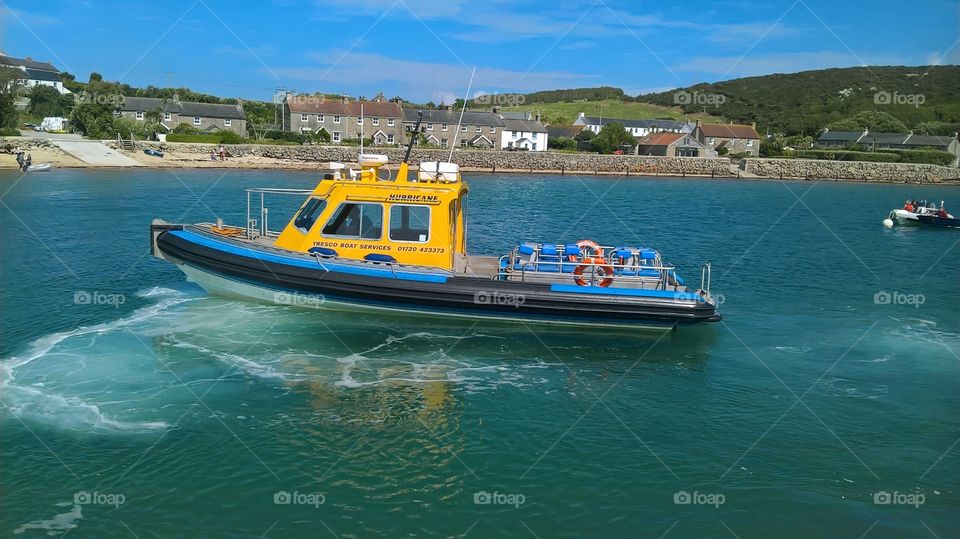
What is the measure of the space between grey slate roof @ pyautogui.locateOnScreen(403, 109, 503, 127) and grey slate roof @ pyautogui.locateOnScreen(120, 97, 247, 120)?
51.0 ft

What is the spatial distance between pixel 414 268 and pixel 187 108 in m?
60.6

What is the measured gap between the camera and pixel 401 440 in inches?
360

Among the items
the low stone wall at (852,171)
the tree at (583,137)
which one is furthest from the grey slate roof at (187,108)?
the low stone wall at (852,171)

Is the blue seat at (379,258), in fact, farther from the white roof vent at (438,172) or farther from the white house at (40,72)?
the white house at (40,72)

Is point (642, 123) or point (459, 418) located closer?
point (459, 418)

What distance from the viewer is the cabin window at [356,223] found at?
44.9 feet

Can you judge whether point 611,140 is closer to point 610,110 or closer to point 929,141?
point 929,141

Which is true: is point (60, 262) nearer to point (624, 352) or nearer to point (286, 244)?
point (286, 244)

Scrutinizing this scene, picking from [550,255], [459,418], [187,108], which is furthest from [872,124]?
[459,418]

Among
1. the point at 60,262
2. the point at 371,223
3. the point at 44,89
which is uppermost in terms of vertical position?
the point at 44,89

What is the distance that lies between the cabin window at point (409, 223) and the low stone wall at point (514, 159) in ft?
146

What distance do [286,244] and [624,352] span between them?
6557 millimetres

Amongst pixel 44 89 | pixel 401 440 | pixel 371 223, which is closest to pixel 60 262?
pixel 371 223

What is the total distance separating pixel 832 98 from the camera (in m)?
128
